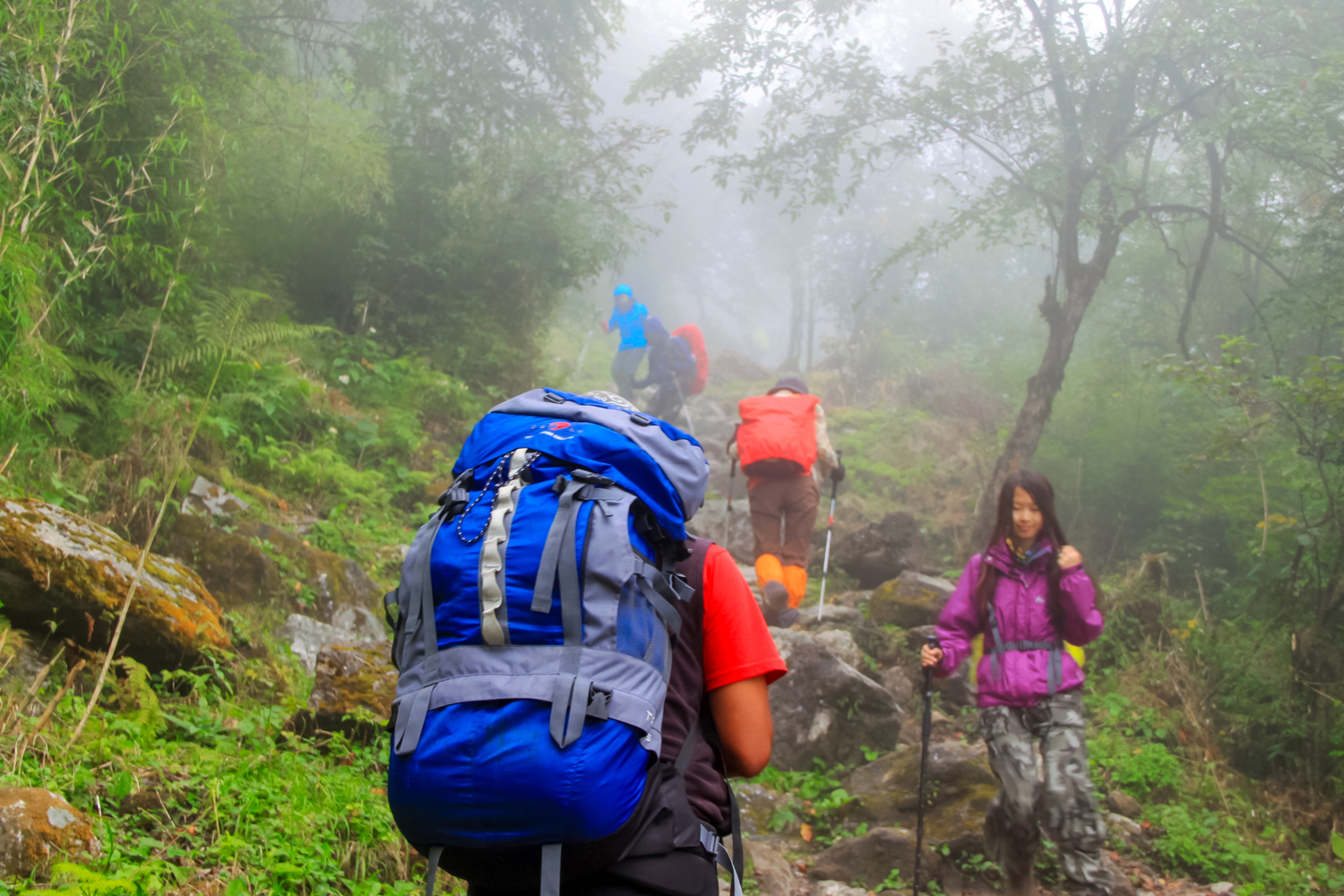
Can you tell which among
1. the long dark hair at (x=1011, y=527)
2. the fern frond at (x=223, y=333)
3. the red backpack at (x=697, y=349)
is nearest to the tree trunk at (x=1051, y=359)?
the red backpack at (x=697, y=349)

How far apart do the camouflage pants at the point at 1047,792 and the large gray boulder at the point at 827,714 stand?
1893mm

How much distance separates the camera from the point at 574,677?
61.7 inches

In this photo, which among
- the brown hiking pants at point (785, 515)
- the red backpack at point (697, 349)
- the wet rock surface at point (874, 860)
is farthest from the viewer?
the red backpack at point (697, 349)

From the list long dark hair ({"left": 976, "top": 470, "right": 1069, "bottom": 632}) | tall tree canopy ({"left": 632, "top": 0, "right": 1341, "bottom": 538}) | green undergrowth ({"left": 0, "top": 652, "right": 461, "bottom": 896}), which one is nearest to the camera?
green undergrowth ({"left": 0, "top": 652, "right": 461, "bottom": 896})

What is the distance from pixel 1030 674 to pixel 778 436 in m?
3.36

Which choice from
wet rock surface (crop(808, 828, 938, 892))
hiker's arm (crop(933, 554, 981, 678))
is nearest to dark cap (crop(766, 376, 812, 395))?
hiker's arm (crop(933, 554, 981, 678))

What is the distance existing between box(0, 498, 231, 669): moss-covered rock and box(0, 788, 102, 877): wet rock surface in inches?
54.7

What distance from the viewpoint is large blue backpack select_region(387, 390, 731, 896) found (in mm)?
1518

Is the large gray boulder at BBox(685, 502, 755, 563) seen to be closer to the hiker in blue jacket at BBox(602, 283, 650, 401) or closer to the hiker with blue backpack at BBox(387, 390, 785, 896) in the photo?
the hiker in blue jacket at BBox(602, 283, 650, 401)

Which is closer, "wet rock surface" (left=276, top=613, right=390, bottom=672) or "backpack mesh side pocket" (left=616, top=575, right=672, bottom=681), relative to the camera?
"backpack mesh side pocket" (left=616, top=575, right=672, bottom=681)

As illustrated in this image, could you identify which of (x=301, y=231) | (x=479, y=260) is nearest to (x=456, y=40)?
(x=479, y=260)

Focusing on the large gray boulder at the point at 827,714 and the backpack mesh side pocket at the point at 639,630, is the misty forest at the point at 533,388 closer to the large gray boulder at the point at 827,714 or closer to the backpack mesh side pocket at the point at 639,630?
the large gray boulder at the point at 827,714

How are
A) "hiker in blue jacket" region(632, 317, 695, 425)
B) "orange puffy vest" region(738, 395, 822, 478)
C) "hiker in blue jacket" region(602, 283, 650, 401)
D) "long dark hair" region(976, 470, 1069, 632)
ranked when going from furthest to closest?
"hiker in blue jacket" region(602, 283, 650, 401), "hiker in blue jacket" region(632, 317, 695, 425), "orange puffy vest" region(738, 395, 822, 478), "long dark hair" region(976, 470, 1069, 632)

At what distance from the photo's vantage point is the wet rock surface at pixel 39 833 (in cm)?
245
